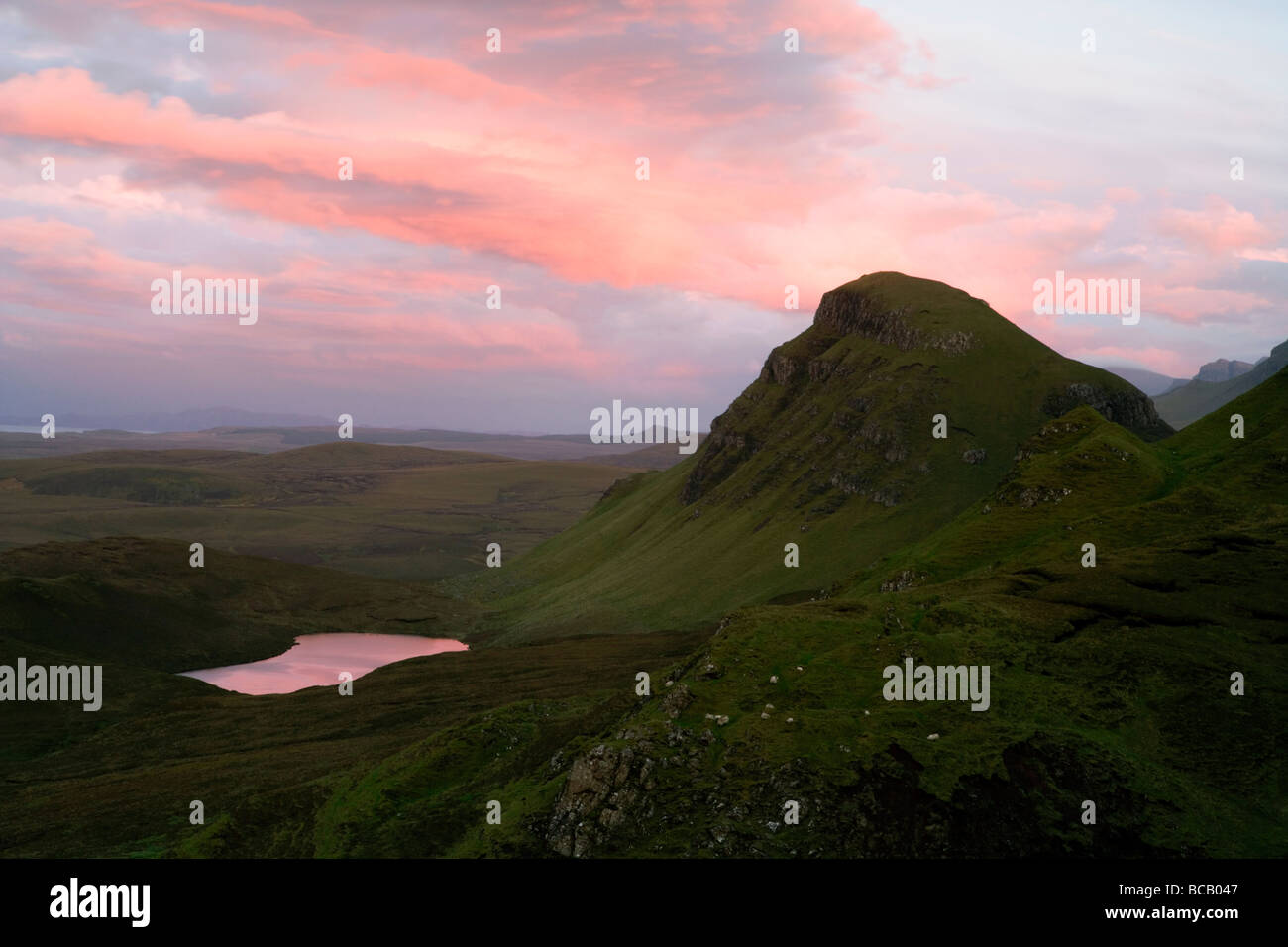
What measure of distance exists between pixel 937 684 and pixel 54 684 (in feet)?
423

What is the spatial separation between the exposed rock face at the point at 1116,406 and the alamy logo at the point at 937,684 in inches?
5552

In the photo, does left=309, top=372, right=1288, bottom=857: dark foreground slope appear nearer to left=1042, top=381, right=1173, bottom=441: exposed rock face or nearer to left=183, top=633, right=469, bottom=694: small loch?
left=183, top=633, right=469, bottom=694: small loch

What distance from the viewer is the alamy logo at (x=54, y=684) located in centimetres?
12912

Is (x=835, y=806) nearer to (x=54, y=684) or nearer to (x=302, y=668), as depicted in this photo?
(x=54, y=684)

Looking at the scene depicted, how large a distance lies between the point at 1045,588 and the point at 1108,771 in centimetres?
2262

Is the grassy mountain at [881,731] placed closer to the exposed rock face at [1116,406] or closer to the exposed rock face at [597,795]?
the exposed rock face at [597,795]

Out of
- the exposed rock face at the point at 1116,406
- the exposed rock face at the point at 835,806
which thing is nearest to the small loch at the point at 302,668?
the exposed rock face at the point at 835,806

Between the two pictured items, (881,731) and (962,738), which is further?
(881,731)

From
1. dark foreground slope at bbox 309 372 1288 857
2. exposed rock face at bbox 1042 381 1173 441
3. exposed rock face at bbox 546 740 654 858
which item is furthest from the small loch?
exposed rock face at bbox 1042 381 1173 441

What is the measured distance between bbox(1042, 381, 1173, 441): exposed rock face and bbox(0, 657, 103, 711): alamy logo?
17364 centimetres

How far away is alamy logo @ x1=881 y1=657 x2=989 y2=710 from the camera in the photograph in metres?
56.7

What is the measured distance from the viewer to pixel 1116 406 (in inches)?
7215
